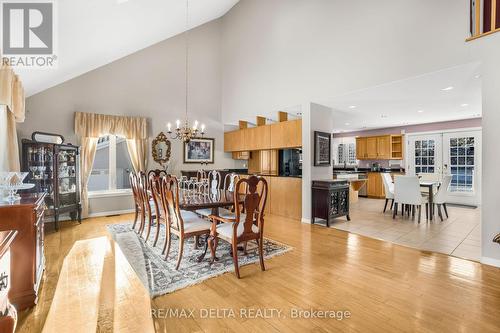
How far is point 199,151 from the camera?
6949 millimetres

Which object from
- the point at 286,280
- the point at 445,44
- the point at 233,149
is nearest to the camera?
the point at 286,280

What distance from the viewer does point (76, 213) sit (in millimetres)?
5004

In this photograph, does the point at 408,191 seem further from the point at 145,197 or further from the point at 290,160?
the point at 145,197

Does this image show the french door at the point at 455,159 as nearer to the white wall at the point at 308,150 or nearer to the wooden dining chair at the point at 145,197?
the white wall at the point at 308,150

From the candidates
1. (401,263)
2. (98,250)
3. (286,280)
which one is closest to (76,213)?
(98,250)

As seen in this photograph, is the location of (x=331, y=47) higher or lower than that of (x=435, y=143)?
higher

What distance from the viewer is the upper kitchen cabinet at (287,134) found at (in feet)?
17.1

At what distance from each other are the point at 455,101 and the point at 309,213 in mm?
3727

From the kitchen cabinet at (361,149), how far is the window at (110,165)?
7.66 meters

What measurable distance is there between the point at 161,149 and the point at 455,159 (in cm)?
833

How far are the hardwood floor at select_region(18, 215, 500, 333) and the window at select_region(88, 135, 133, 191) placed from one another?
2.38 meters

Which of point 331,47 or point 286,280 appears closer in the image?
point 286,280

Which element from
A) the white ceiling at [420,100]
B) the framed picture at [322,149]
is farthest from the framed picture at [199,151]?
the white ceiling at [420,100]

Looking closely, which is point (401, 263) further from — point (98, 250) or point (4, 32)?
point (4, 32)
